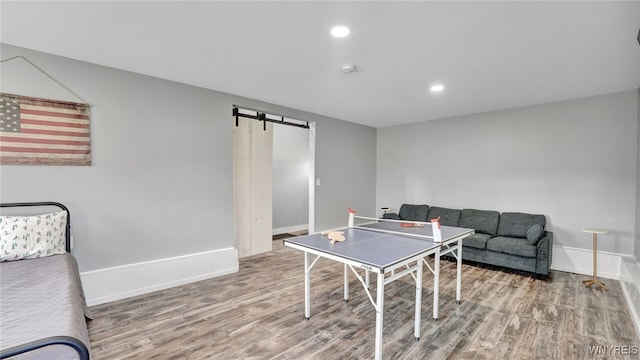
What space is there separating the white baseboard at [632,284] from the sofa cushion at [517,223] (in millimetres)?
904

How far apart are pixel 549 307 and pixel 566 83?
99.6 inches

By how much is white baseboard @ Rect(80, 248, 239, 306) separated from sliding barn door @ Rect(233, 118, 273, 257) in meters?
0.74

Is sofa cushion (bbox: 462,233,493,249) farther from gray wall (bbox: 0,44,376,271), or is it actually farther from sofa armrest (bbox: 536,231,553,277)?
gray wall (bbox: 0,44,376,271)

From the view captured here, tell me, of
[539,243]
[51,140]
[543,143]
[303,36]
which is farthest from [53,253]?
[543,143]

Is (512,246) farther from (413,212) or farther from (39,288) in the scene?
(39,288)

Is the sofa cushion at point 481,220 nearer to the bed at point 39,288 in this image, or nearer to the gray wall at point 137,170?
the gray wall at point 137,170

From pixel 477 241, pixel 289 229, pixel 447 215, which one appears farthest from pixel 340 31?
pixel 289 229

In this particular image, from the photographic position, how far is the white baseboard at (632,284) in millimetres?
2553

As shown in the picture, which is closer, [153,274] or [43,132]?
[43,132]

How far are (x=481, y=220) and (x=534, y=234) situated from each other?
0.86 meters

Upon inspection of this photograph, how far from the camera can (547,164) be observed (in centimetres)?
411

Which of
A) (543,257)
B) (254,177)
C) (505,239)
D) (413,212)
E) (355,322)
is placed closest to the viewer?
(355,322)

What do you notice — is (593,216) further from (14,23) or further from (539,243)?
(14,23)

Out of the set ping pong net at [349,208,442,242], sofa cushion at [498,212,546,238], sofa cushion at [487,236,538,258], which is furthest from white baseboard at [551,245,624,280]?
ping pong net at [349,208,442,242]
